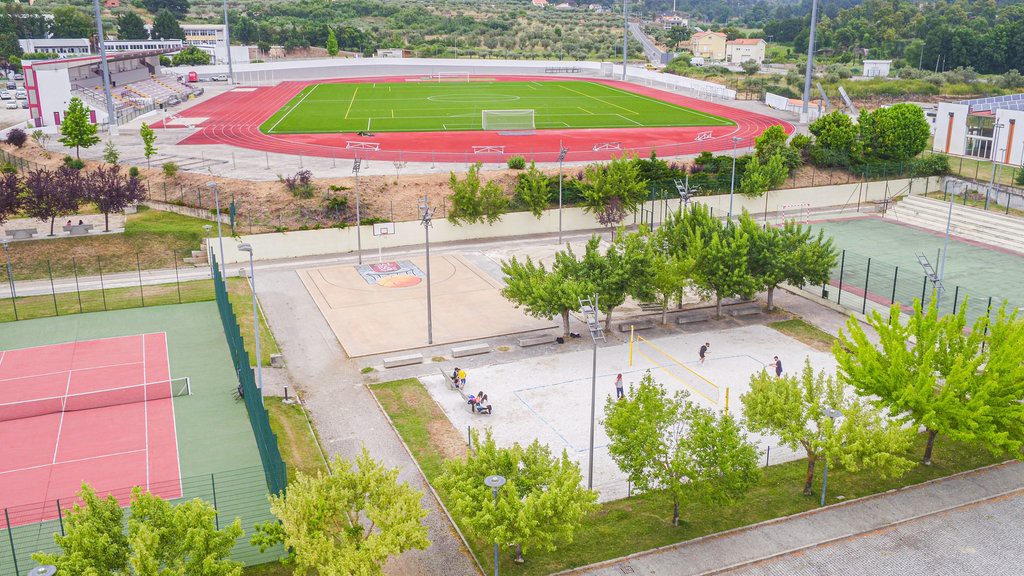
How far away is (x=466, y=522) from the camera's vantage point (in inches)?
826

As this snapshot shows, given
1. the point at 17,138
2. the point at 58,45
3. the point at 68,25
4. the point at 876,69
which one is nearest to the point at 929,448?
the point at 17,138

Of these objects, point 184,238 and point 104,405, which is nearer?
point 104,405

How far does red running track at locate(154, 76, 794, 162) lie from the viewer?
235 ft

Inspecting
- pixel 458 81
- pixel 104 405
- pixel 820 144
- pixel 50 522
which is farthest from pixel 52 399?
pixel 458 81

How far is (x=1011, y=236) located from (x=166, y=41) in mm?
140037

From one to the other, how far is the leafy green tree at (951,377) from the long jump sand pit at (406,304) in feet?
58.8

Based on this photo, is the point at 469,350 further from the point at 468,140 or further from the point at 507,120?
the point at 507,120

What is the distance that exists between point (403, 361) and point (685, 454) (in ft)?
54.2

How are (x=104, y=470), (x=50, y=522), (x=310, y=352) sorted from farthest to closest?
(x=310, y=352) < (x=104, y=470) < (x=50, y=522)

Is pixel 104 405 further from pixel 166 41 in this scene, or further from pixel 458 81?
pixel 166 41

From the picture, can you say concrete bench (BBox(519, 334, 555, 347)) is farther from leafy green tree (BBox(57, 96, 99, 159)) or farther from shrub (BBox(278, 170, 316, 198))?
leafy green tree (BBox(57, 96, 99, 159))

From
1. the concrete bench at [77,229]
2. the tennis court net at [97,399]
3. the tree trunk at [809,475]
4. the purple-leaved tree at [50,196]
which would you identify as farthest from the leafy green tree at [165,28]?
the tree trunk at [809,475]

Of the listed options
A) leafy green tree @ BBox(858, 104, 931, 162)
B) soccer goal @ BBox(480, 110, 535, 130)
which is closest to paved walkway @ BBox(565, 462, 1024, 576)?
leafy green tree @ BBox(858, 104, 931, 162)

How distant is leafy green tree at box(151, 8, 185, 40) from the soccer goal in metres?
93.2
